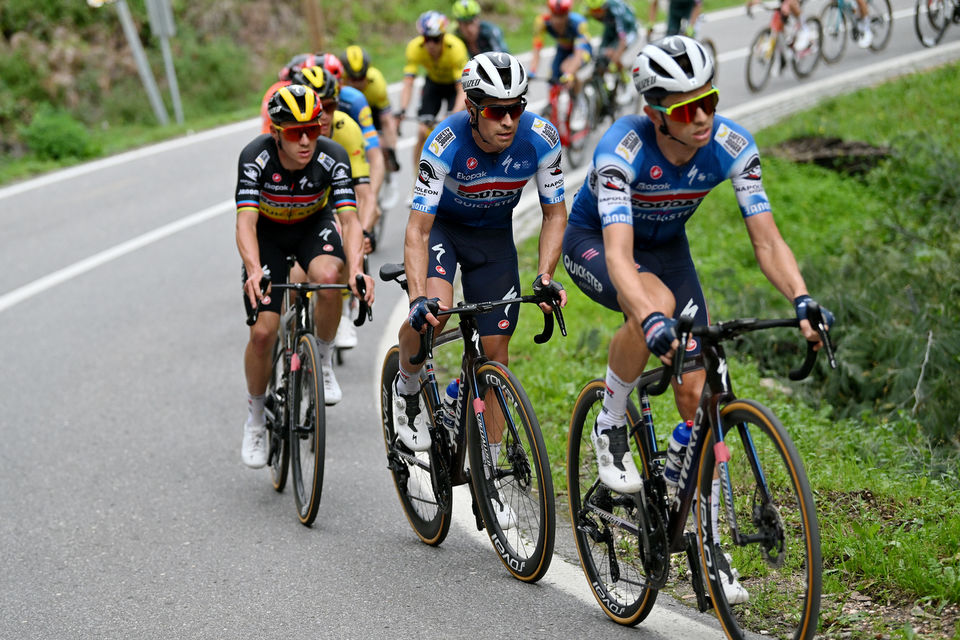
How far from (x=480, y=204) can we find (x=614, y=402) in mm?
1415

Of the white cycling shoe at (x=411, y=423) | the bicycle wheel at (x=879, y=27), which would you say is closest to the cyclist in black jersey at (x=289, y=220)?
the white cycling shoe at (x=411, y=423)

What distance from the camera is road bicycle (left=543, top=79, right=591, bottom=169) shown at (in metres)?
14.0

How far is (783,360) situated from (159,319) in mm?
5828

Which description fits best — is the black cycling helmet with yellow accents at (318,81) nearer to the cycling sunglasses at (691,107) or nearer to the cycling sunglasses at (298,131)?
the cycling sunglasses at (298,131)

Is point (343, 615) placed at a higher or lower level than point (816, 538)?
lower

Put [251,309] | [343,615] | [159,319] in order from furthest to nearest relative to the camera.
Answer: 1. [159,319]
2. [251,309]
3. [343,615]

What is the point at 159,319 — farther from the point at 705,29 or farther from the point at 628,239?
the point at 705,29

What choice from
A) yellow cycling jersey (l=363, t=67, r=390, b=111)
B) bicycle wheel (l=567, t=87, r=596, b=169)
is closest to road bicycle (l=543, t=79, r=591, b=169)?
bicycle wheel (l=567, t=87, r=596, b=169)

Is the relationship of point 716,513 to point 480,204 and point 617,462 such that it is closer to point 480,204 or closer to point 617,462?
point 617,462

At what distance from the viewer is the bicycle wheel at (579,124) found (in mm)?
14234

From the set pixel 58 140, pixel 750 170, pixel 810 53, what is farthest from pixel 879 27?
pixel 750 170

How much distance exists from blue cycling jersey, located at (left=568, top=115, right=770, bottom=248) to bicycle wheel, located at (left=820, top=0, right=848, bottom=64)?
14.9 m

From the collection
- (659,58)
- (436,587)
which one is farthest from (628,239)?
(436,587)

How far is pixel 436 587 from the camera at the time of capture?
4.90 m
